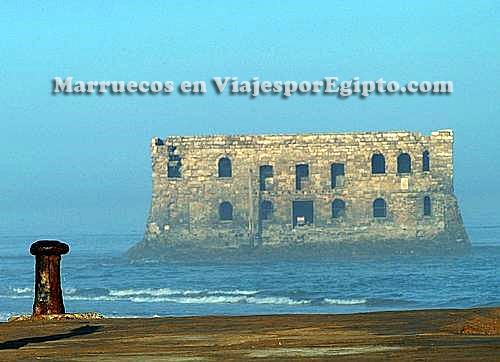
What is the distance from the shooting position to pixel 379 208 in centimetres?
6788

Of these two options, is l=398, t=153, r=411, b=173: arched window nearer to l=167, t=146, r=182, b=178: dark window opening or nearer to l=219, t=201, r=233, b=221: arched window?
l=219, t=201, r=233, b=221: arched window

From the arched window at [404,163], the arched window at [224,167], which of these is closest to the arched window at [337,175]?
the arched window at [404,163]

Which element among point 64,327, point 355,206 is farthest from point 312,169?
point 64,327

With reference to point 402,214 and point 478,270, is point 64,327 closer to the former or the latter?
point 478,270

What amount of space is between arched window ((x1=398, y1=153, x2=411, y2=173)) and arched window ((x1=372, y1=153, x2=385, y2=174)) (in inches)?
30.7

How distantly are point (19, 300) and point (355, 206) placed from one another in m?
25.6

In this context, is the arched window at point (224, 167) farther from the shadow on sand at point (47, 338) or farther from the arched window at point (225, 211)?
the shadow on sand at point (47, 338)

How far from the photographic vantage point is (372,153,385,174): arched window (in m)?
66.9

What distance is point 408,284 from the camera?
50.6m

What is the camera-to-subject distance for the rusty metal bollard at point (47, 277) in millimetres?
10312

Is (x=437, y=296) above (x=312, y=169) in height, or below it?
below

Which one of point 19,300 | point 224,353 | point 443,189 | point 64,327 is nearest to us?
point 224,353

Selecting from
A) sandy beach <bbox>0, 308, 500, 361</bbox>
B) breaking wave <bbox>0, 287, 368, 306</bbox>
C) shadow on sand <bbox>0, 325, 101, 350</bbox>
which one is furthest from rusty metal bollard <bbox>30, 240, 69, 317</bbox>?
breaking wave <bbox>0, 287, 368, 306</bbox>

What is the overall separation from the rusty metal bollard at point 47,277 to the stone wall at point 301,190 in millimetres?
55821
